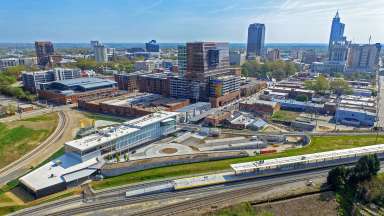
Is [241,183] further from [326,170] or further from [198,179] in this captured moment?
[326,170]

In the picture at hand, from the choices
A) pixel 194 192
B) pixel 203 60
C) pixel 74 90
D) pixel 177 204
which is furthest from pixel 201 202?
pixel 74 90

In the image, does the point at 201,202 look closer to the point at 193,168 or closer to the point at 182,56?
the point at 193,168

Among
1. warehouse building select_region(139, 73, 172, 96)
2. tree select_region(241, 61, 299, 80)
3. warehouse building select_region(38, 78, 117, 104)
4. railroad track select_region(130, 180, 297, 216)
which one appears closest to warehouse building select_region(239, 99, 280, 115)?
warehouse building select_region(139, 73, 172, 96)

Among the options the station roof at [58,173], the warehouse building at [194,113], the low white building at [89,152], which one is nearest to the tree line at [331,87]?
the warehouse building at [194,113]

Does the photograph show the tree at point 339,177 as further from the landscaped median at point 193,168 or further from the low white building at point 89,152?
the low white building at point 89,152

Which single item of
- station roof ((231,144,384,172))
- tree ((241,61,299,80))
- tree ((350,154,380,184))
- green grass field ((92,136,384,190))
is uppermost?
tree ((241,61,299,80))

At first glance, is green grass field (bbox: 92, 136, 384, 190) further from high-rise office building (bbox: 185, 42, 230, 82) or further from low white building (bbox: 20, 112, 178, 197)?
high-rise office building (bbox: 185, 42, 230, 82)

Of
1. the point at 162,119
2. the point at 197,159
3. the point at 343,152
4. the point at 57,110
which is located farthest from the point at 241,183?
the point at 57,110
